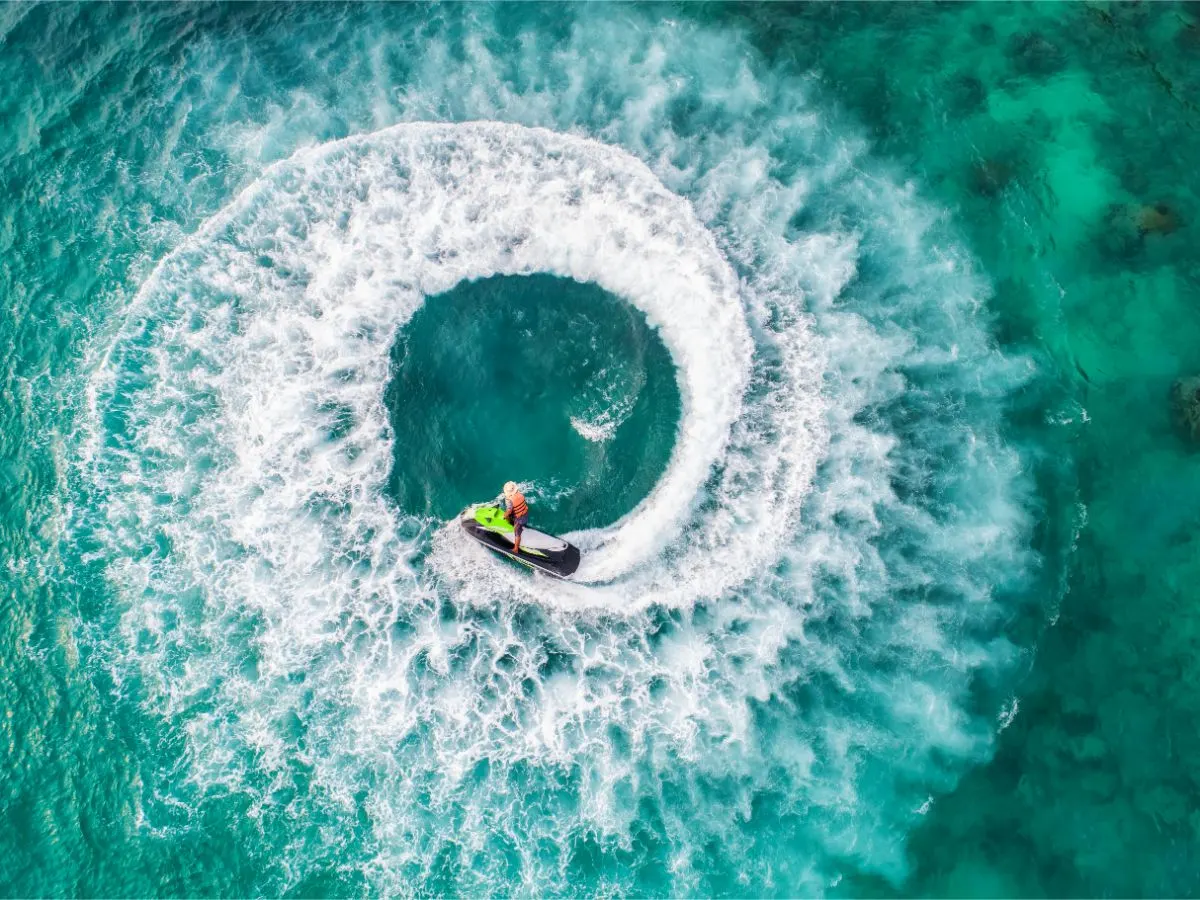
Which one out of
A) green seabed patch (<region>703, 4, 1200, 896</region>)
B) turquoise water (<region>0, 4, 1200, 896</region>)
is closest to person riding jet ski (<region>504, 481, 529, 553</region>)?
turquoise water (<region>0, 4, 1200, 896</region>)

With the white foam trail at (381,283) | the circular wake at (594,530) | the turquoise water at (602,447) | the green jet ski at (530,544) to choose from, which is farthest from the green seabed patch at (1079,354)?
the green jet ski at (530,544)

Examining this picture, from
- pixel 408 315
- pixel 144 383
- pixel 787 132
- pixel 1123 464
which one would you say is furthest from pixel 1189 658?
pixel 144 383

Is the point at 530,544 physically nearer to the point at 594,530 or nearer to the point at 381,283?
the point at 594,530

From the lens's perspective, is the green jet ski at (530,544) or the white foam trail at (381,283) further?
the white foam trail at (381,283)

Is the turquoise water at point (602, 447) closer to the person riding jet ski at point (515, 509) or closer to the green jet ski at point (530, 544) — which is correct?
the green jet ski at point (530, 544)

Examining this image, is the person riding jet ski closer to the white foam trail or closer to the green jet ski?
the green jet ski

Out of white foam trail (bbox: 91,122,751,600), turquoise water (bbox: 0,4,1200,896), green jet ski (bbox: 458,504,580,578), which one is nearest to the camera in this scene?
turquoise water (bbox: 0,4,1200,896)
